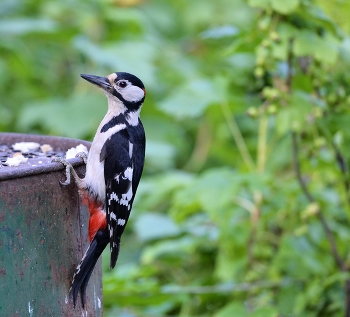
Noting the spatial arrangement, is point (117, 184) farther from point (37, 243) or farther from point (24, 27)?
point (24, 27)

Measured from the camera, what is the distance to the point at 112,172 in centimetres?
308

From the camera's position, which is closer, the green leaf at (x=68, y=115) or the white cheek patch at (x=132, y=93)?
the white cheek patch at (x=132, y=93)

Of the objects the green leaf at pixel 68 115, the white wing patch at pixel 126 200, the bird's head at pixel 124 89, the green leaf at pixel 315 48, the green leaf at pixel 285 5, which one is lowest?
the green leaf at pixel 68 115

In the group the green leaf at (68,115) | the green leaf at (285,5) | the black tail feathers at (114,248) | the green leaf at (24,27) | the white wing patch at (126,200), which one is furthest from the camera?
the green leaf at (24,27)

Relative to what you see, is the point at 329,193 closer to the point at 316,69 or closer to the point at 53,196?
the point at 316,69

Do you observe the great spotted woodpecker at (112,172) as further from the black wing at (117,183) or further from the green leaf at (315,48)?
the green leaf at (315,48)

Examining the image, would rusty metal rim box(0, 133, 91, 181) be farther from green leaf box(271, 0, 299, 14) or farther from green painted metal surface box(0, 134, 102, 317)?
green leaf box(271, 0, 299, 14)

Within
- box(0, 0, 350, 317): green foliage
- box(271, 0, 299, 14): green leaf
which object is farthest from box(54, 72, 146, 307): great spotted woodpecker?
box(271, 0, 299, 14): green leaf

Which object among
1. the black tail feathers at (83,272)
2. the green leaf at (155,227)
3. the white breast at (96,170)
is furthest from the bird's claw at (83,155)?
the green leaf at (155,227)

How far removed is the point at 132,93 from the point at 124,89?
0.17ft

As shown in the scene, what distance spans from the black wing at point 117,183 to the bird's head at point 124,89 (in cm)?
25

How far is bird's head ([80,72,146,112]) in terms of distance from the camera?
3418 millimetres

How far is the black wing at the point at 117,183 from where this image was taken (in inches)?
115

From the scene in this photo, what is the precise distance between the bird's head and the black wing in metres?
0.25
